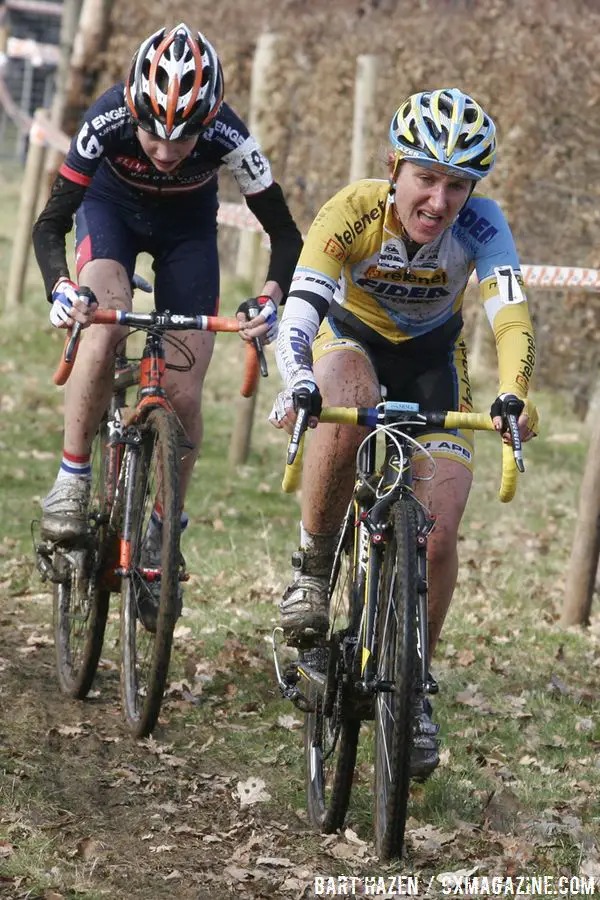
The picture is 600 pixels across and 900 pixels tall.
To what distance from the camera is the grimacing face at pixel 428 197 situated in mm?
4770

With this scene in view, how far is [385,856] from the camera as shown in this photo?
4.31 meters

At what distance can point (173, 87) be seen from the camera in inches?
211

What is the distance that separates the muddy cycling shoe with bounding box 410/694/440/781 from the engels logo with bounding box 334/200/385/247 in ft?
5.26

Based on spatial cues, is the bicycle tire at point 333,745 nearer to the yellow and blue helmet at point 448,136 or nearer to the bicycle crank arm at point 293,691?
the bicycle crank arm at point 293,691

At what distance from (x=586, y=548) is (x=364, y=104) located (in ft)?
23.0

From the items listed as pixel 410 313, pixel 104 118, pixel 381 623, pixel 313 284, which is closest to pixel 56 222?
pixel 104 118

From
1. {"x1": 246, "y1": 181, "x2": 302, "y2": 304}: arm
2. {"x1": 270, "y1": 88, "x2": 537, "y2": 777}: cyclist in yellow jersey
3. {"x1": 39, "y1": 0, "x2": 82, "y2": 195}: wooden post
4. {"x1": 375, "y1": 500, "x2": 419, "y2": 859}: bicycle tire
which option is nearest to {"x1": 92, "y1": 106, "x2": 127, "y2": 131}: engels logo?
{"x1": 246, "y1": 181, "x2": 302, "y2": 304}: arm

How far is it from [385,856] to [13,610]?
3.33 metres

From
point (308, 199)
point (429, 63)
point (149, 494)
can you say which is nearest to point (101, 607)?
point (149, 494)

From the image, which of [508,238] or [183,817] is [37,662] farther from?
[508,238]

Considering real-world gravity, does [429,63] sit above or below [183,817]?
above

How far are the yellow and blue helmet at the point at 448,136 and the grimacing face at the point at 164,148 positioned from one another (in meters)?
1.07

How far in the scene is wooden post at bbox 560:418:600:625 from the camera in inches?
277

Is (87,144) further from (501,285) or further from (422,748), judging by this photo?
(422,748)
